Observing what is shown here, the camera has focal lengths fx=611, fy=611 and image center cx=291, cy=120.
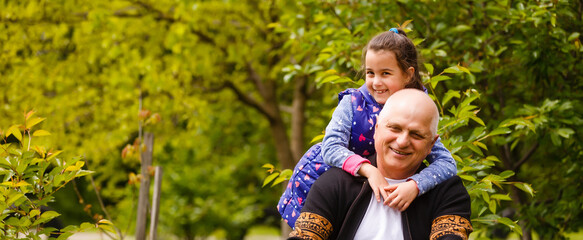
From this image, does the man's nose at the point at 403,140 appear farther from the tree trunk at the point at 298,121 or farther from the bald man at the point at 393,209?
the tree trunk at the point at 298,121

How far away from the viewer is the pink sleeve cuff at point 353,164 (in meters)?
2.21

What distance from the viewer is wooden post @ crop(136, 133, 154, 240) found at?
5.21 metres

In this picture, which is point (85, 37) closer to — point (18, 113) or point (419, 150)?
point (18, 113)

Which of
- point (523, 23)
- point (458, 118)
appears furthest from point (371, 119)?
point (523, 23)

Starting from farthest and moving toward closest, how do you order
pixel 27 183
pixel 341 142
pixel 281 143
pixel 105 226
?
pixel 281 143, pixel 105 226, pixel 27 183, pixel 341 142

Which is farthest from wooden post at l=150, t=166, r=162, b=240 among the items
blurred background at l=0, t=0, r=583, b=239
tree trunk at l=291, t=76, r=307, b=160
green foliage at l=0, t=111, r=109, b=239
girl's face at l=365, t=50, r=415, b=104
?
tree trunk at l=291, t=76, r=307, b=160

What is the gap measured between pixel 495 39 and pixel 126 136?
607 cm

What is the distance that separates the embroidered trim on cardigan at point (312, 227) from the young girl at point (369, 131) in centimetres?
21


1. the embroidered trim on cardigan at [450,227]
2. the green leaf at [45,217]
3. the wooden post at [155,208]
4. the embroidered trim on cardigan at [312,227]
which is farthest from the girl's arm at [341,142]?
the wooden post at [155,208]

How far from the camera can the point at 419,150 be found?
2.17 metres

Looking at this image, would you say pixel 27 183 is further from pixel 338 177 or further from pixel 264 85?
pixel 264 85

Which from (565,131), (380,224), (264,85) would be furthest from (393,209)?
(264,85)

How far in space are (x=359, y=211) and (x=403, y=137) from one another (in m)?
0.32

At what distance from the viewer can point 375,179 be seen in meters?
2.15
